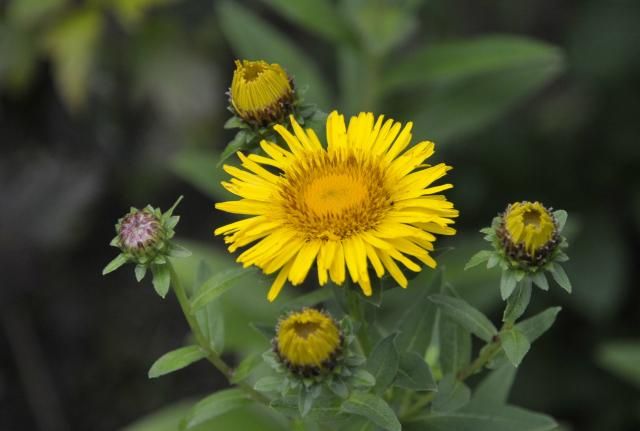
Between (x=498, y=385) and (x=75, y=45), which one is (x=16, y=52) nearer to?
(x=75, y=45)

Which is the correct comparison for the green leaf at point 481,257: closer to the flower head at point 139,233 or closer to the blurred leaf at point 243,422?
the flower head at point 139,233

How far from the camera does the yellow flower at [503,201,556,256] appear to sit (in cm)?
152

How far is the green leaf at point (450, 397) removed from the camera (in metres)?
1.75

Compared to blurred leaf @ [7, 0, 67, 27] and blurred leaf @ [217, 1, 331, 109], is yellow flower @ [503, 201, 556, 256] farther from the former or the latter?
blurred leaf @ [7, 0, 67, 27]

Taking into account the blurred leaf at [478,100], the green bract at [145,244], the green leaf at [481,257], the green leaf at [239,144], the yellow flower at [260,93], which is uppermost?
the blurred leaf at [478,100]

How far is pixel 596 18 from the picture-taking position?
3.82 m

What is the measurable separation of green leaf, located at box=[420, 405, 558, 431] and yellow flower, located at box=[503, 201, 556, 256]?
1.46 feet

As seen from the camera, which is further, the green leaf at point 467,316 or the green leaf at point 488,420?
the green leaf at point 488,420

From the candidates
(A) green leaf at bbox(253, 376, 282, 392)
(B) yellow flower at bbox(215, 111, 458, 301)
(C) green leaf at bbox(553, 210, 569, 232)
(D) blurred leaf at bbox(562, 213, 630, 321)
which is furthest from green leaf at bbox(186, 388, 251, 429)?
(D) blurred leaf at bbox(562, 213, 630, 321)

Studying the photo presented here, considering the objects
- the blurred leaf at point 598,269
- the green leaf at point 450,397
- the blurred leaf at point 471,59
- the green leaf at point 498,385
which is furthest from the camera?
the blurred leaf at point 598,269

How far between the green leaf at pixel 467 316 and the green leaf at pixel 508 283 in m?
0.18

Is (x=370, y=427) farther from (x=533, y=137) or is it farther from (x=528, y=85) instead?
(x=533, y=137)

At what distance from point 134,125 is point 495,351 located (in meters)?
2.66

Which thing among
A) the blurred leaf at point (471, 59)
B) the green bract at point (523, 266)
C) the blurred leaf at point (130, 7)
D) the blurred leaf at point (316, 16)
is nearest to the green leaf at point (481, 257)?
the green bract at point (523, 266)
